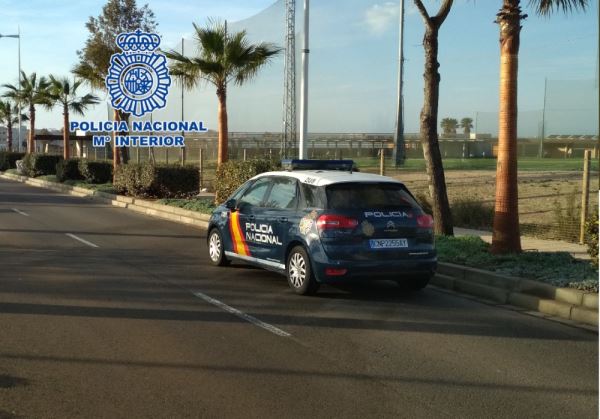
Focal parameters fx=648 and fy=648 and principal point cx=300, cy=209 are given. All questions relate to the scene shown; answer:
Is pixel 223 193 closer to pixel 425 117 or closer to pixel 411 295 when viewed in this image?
pixel 425 117

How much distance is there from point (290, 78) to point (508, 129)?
39167 mm

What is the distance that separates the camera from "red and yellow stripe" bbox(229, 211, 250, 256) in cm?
952

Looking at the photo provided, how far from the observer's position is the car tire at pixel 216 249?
33.5ft

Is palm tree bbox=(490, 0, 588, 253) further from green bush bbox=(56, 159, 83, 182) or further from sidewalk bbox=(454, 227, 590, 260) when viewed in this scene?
green bush bbox=(56, 159, 83, 182)

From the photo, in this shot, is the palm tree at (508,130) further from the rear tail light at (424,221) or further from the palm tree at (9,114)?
the palm tree at (9,114)

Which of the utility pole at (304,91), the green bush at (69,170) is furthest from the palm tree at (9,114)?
the utility pole at (304,91)

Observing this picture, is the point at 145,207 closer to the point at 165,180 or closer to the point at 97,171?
the point at 165,180

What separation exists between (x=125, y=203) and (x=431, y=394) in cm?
1850

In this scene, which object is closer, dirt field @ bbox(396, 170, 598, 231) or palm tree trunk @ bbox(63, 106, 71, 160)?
dirt field @ bbox(396, 170, 598, 231)

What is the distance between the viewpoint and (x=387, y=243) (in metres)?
7.97

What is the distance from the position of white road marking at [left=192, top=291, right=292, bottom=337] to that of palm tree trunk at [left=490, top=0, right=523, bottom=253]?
4.56 metres

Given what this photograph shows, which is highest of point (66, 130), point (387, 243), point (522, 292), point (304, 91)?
point (304, 91)

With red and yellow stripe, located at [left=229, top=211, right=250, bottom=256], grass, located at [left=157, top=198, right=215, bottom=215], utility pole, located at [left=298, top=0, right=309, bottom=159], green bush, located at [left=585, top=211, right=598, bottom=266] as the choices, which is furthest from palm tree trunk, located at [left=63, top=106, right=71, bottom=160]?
green bush, located at [left=585, top=211, right=598, bottom=266]

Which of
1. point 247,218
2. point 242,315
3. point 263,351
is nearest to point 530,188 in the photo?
point 247,218
